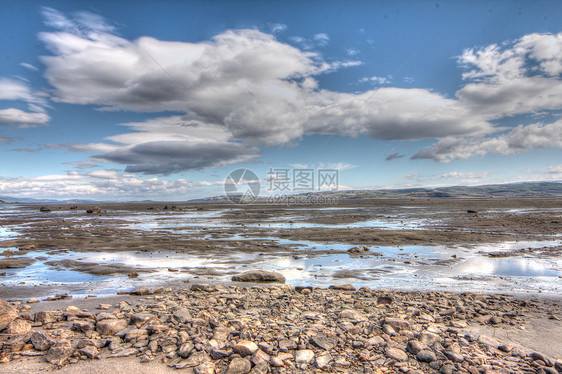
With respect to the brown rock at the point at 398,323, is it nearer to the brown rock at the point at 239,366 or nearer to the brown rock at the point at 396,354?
the brown rock at the point at 396,354

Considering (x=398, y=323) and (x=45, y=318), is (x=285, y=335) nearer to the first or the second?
(x=398, y=323)

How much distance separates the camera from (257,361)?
19.1 feet

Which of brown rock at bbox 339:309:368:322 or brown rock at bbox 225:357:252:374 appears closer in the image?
brown rock at bbox 225:357:252:374

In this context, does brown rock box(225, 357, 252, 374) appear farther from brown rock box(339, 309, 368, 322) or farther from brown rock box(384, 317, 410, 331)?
brown rock box(384, 317, 410, 331)

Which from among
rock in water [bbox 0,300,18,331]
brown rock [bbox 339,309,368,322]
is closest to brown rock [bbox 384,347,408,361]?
brown rock [bbox 339,309,368,322]

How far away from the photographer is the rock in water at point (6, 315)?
6949 millimetres

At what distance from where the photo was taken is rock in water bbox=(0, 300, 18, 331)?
6949mm

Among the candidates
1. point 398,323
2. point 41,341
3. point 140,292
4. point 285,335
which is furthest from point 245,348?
point 140,292

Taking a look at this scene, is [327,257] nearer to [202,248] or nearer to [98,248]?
[202,248]

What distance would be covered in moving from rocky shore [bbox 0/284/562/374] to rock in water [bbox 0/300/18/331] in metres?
0.02

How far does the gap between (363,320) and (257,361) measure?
10.7 feet

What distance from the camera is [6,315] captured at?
707cm

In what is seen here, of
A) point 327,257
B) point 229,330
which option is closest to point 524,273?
point 327,257

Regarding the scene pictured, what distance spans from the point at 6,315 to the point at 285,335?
Answer: 627 cm
